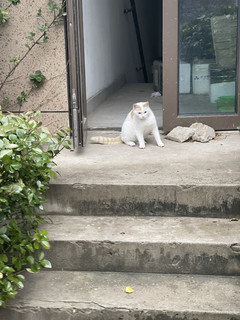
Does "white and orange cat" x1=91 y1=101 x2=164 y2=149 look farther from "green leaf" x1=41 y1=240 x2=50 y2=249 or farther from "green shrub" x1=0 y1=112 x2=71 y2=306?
"green leaf" x1=41 y1=240 x2=50 y2=249

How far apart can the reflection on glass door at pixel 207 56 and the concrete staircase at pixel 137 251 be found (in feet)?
3.81

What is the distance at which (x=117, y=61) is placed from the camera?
773cm

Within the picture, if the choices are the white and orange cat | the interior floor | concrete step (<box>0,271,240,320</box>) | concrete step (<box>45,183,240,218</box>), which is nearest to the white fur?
the white and orange cat

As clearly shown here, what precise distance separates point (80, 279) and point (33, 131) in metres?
0.89

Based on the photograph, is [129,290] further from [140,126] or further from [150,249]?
[140,126]

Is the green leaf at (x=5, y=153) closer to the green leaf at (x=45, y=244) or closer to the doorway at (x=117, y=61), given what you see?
the green leaf at (x=45, y=244)

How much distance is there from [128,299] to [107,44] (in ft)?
16.1

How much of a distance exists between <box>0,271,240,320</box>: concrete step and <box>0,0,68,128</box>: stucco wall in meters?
2.12

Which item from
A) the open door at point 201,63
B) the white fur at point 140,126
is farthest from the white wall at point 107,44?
the white fur at point 140,126

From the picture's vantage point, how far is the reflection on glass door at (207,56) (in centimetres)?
417

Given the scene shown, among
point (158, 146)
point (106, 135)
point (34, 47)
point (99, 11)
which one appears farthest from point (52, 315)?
point (99, 11)

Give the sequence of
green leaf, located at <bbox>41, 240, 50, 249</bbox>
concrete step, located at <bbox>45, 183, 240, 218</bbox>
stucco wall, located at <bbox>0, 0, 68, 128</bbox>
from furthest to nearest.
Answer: stucco wall, located at <bbox>0, 0, 68, 128</bbox> < concrete step, located at <bbox>45, 183, 240, 218</bbox> < green leaf, located at <bbox>41, 240, 50, 249</bbox>

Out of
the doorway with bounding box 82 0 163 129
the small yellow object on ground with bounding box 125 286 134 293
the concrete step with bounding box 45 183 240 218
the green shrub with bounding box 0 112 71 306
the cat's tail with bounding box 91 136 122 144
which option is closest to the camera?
the green shrub with bounding box 0 112 71 306

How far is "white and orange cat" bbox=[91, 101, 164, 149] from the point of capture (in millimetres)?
3936
